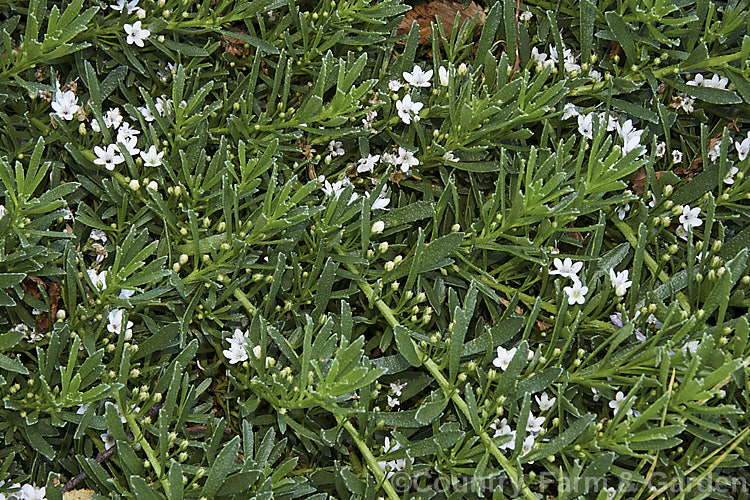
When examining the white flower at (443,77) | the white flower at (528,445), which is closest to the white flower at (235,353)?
the white flower at (528,445)

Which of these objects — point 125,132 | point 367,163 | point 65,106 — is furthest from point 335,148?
point 65,106

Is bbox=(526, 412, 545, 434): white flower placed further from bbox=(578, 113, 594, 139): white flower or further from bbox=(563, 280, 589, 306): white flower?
bbox=(578, 113, 594, 139): white flower

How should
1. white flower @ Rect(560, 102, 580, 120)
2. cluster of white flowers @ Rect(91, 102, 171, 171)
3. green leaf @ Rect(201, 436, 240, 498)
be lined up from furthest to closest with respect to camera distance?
white flower @ Rect(560, 102, 580, 120) < cluster of white flowers @ Rect(91, 102, 171, 171) < green leaf @ Rect(201, 436, 240, 498)

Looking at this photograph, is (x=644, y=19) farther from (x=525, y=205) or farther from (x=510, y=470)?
(x=510, y=470)

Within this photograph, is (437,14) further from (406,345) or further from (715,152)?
(406,345)

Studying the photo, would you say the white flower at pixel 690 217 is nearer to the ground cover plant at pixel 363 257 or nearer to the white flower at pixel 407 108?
the ground cover plant at pixel 363 257

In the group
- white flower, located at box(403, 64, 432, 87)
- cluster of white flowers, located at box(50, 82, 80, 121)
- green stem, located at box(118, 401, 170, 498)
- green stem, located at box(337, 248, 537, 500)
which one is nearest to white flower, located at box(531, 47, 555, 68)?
white flower, located at box(403, 64, 432, 87)
